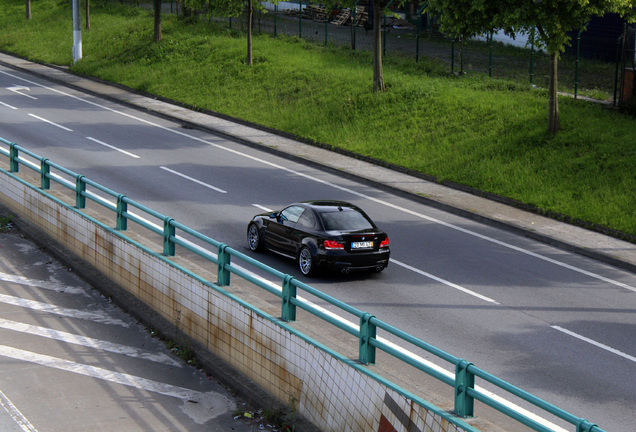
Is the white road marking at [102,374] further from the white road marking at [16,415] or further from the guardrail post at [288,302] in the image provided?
→ the guardrail post at [288,302]

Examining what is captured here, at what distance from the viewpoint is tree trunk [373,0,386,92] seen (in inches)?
1249

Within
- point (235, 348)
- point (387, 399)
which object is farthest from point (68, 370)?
point (387, 399)

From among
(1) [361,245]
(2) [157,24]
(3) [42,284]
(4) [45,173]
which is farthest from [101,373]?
(2) [157,24]

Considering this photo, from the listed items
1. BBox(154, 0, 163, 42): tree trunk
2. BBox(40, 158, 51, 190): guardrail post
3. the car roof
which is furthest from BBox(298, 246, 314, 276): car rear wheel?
BBox(154, 0, 163, 42): tree trunk

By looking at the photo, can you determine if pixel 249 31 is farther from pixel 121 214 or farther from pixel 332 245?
pixel 121 214

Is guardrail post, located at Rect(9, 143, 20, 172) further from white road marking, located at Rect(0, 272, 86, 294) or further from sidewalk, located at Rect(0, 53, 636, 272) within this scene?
sidewalk, located at Rect(0, 53, 636, 272)

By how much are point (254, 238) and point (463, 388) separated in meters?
10.3

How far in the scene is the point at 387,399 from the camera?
848 cm

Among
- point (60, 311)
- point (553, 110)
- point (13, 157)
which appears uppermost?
point (553, 110)

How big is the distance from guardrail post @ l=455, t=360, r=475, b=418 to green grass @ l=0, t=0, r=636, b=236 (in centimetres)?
1407

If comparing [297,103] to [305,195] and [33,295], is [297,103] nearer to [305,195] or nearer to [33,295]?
[305,195]

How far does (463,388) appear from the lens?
773 centimetres

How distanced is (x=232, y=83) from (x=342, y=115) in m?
8.07

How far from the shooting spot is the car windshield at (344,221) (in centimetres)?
1625
